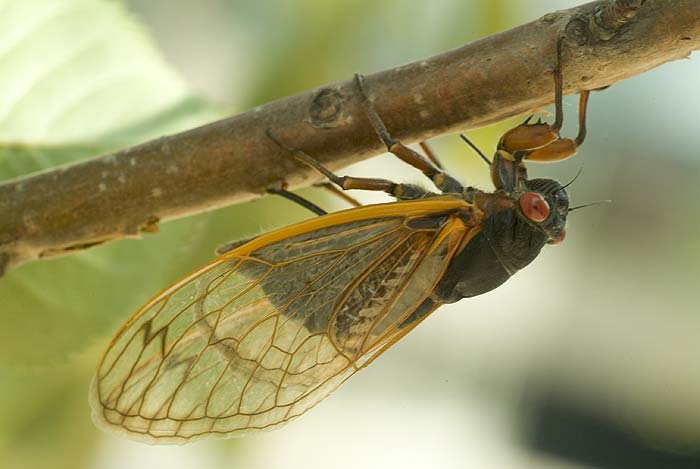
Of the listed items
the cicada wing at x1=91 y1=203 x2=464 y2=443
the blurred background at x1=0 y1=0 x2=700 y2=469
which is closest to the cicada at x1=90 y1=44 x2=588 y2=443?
the cicada wing at x1=91 y1=203 x2=464 y2=443

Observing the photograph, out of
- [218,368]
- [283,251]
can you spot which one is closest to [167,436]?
[218,368]

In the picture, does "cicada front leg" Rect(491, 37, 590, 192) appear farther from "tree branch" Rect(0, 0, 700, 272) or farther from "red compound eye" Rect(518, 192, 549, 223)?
"tree branch" Rect(0, 0, 700, 272)

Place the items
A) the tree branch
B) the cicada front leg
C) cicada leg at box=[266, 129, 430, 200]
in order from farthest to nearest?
the cicada front leg
cicada leg at box=[266, 129, 430, 200]
the tree branch

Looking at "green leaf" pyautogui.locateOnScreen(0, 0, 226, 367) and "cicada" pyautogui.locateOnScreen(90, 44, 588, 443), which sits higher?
"green leaf" pyautogui.locateOnScreen(0, 0, 226, 367)

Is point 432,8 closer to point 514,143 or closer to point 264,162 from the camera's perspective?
point 514,143

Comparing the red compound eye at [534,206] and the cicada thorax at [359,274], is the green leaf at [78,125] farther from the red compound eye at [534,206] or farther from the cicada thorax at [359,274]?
the red compound eye at [534,206]

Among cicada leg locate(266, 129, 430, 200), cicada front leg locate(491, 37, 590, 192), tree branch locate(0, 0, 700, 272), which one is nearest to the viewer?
tree branch locate(0, 0, 700, 272)
